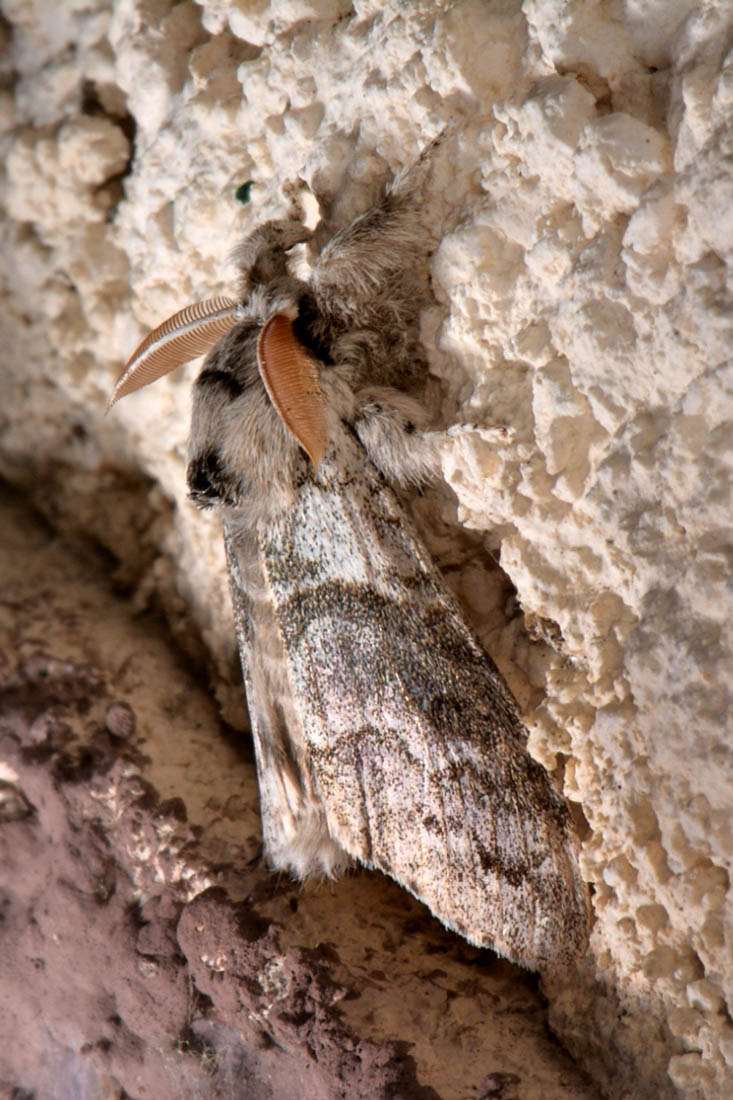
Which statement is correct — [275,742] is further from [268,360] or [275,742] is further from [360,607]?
[268,360]

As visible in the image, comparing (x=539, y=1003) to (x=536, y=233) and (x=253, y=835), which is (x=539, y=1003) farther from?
(x=536, y=233)

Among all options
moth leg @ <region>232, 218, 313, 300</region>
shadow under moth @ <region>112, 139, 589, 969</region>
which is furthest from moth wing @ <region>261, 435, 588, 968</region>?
moth leg @ <region>232, 218, 313, 300</region>

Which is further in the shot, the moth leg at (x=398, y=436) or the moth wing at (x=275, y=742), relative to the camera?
the moth wing at (x=275, y=742)

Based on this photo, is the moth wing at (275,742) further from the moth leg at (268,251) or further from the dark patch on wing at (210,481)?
the moth leg at (268,251)

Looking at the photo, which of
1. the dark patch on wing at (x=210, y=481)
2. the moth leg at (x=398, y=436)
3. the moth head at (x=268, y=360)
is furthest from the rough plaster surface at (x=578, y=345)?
the dark patch on wing at (x=210, y=481)

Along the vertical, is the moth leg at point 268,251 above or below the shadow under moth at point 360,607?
above

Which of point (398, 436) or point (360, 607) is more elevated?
point (398, 436)

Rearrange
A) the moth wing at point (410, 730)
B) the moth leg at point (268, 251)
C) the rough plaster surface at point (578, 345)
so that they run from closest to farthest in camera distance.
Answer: the rough plaster surface at point (578, 345), the moth wing at point (410, 730), the moth leg at point (268, 251)

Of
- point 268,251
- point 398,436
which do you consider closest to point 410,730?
point 398,436
